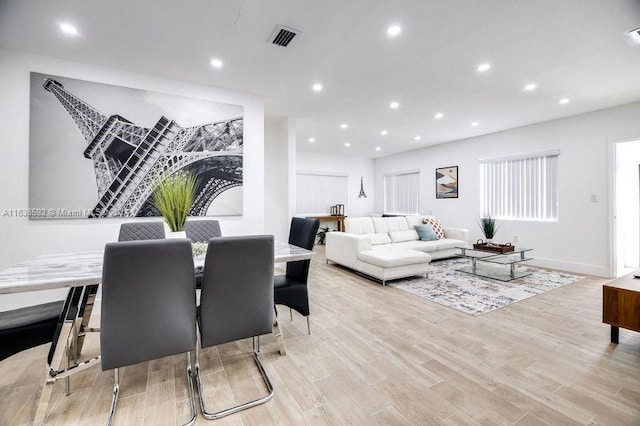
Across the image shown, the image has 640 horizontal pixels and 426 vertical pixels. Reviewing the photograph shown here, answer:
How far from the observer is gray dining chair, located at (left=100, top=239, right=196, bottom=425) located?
136cm

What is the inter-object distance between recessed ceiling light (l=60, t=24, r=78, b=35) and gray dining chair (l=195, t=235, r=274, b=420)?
259cm

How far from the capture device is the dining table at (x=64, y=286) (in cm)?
139

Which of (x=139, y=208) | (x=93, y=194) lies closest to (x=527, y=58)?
(x=139, y=208)

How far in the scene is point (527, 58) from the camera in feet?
9.37

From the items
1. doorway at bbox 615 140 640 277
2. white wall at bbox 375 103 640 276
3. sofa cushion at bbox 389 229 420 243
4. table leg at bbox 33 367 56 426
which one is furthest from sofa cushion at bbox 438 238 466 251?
table leg at bbox 33 367 56 426

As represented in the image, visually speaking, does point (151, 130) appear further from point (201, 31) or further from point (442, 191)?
point (442, 191)

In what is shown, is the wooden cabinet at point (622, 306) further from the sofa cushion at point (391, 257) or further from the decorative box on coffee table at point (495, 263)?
the sofa cushion at point (391, 257)

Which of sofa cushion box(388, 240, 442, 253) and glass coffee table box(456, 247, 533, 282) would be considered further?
sofa cushion box(388, 240, 442, 253)

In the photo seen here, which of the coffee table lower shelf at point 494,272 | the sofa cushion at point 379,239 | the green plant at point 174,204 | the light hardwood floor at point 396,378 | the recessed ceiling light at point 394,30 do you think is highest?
the recessed ceiling light at point 394,30

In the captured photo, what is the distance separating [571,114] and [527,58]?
2667 millimetres

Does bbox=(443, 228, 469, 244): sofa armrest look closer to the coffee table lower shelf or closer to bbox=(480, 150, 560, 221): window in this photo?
bbox=(480, 150, 560, 221): window

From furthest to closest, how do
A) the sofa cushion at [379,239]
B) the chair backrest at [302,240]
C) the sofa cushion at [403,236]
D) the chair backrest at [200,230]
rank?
the sofa cushion at [403,236] < the sofa cushion at [379,239] < the chair backrest at [200,230] < the chair backrest at [302,240]

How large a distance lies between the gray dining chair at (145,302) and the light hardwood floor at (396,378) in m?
0.24

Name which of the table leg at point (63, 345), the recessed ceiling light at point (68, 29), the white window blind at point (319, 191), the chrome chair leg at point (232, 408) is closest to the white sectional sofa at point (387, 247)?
the chrome chair leg at point (232, 408)
